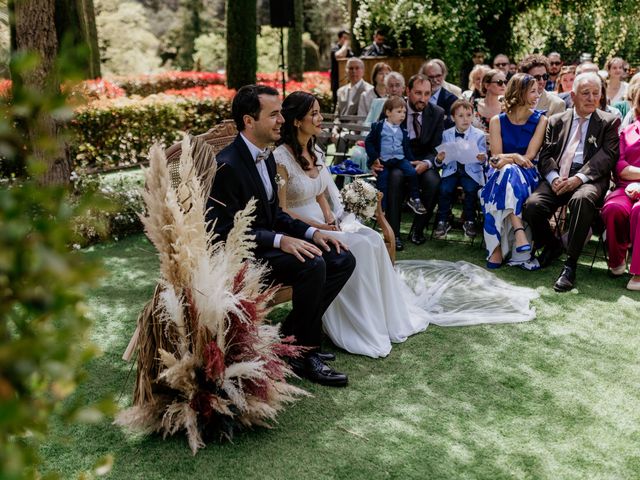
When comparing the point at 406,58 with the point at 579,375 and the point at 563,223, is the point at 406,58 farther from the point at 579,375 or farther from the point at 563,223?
the point at 579,375

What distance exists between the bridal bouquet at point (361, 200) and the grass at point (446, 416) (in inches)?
35.9

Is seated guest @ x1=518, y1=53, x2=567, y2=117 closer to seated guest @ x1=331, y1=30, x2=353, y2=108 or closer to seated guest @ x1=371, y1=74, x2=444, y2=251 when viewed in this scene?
seated guest @ x1=371, y1=74, x2=444, y2=251

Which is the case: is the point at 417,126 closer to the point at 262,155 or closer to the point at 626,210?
the point at 626,210

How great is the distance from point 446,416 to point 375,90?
5.71 meters

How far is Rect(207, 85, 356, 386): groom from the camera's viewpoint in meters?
3.59

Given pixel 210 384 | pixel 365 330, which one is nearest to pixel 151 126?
pixel 365 330

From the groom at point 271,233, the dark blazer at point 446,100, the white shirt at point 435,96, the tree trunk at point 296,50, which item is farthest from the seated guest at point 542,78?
the tree trunk at point 296,50

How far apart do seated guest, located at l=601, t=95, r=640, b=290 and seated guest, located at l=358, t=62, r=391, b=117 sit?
3182mm

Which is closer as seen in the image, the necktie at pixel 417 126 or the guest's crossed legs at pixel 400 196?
the guest's crossed legs at pixel 400 196

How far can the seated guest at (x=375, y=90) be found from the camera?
318 inches

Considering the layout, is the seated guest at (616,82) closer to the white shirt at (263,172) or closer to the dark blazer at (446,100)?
the dark blazer at (446,100)

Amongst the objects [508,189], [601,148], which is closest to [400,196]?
[508,189]

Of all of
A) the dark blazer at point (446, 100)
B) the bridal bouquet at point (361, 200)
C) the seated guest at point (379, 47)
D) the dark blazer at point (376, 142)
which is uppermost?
the seated guest at point (379, 47)

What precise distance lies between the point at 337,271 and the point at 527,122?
300 centimetres
